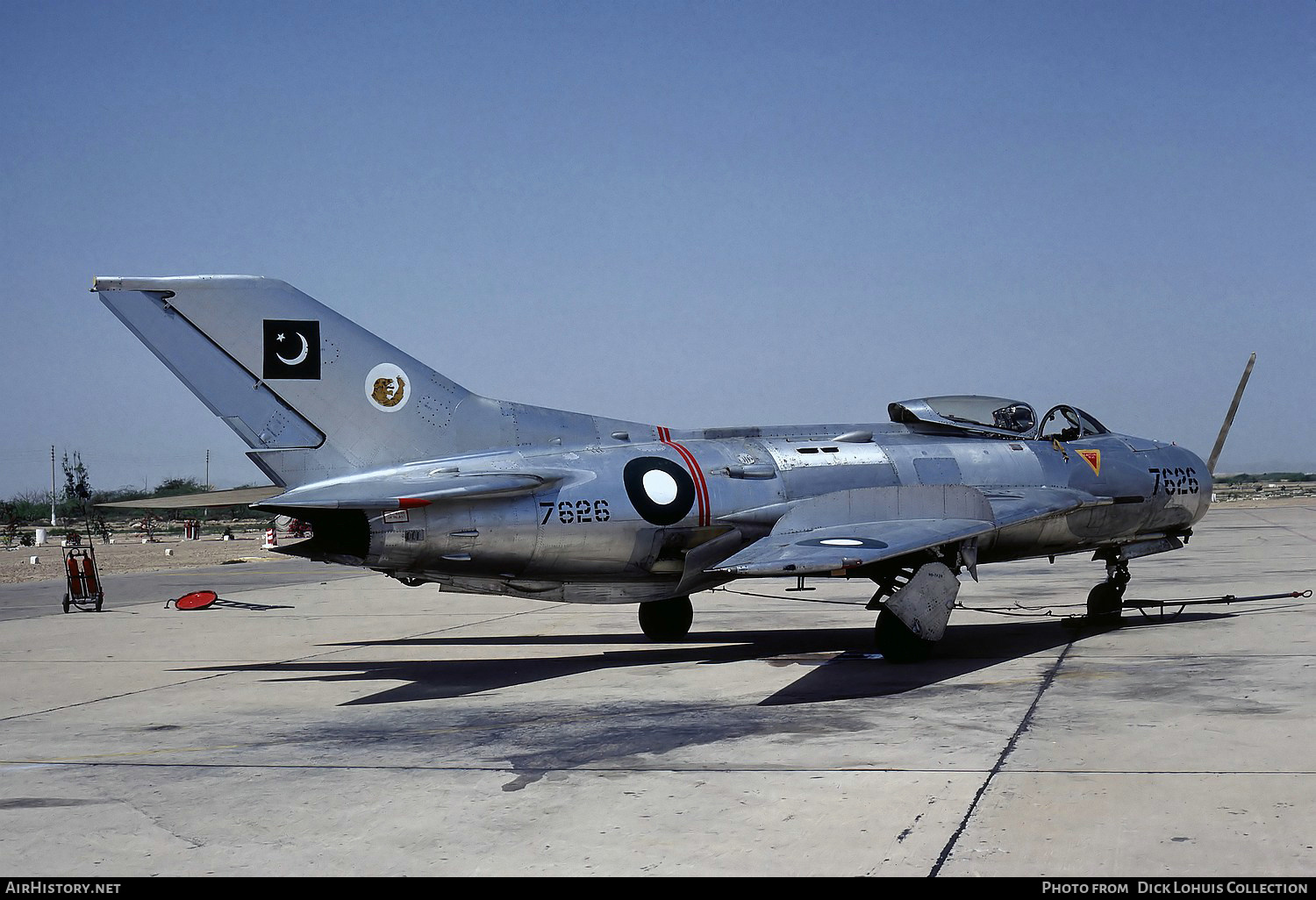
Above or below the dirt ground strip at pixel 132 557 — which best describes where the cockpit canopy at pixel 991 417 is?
above

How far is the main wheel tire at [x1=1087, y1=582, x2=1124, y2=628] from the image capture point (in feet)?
53.8

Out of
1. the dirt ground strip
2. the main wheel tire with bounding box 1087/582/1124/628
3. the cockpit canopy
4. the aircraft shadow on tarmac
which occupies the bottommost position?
the dirt ground strip

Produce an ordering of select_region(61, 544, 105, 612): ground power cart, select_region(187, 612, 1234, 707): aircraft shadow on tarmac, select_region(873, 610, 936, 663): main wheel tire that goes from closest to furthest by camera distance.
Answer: select_region(187, 612, 1234, 707): aircraft shadow on tarmac, select_region(873, 610, 936, 663): main wheel tire, select_region(61, 544, 105, 612): ground power cart

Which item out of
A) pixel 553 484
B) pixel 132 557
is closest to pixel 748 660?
pixel 553 484

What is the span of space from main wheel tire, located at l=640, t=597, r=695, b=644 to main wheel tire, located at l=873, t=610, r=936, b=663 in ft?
13.3

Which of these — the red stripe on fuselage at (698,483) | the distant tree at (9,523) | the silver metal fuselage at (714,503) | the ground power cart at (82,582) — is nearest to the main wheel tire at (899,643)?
the silver metal fuselage at (714,503)

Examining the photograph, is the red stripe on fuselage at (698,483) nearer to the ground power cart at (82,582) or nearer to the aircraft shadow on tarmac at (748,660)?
the aircraft shadow on tarmac at (748,660)

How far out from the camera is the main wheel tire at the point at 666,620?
54.5ft

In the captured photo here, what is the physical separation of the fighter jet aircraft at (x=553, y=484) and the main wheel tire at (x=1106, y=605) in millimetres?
1272

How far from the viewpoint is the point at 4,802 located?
7.94 metres

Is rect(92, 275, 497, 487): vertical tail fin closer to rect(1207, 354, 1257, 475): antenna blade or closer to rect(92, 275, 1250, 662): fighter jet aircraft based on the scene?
rect(92, 275, 1250, 662): fighter jet aircraft

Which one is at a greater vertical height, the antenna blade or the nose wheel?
the antenna blade

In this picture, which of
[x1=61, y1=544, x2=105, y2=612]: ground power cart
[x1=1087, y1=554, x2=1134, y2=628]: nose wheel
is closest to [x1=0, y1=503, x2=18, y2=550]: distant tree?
[x1=61, y1=544, x2=105, y2=612]: ground power cart

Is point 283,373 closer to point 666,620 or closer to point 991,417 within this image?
point 666,620
